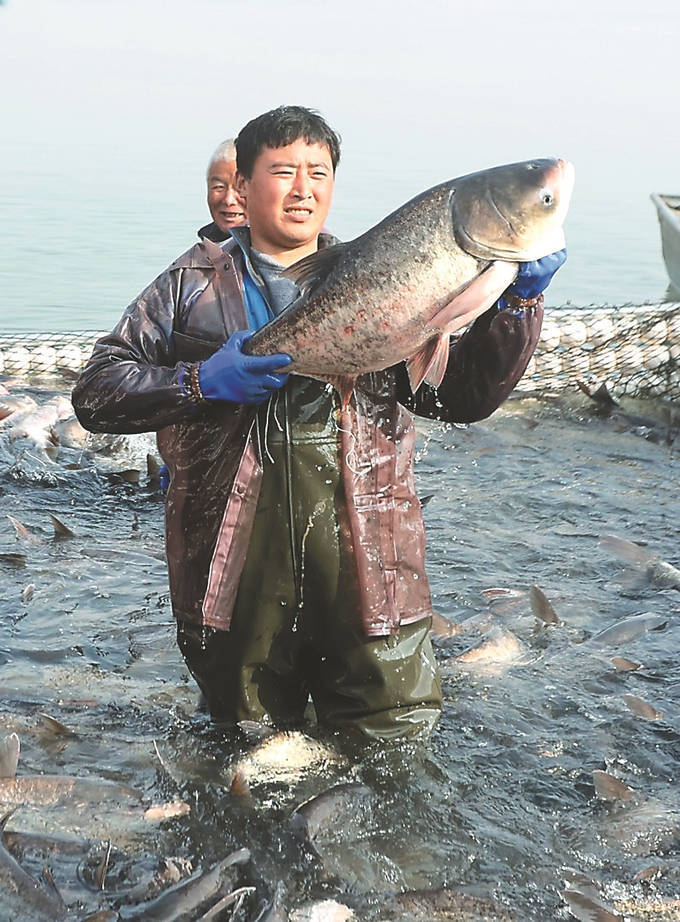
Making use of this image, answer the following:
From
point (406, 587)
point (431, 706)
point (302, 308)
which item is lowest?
point (431, 706)

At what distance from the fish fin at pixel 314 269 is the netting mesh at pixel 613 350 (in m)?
6.11

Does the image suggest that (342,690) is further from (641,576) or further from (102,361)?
(641,576)

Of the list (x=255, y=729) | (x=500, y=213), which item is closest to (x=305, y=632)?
(x=255, y=729)

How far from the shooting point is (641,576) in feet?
20.5

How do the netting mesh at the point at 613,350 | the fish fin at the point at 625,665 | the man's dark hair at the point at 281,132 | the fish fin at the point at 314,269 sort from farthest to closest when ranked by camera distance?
the netting mesh at the point at 613,350, the fish fin at the point at 625,665, the man's dark hair at the point at 281,132, the fish fin at the point at 314,269

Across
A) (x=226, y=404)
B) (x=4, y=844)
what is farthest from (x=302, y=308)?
(x=4, y=844)

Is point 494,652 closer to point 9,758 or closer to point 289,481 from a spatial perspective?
point 289,481

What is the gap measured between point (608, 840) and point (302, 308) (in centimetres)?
204

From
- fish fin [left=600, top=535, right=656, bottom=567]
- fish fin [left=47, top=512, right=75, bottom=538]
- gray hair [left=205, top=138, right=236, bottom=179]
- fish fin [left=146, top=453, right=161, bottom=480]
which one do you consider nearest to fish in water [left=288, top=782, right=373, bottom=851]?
fish fin [left=600, top=535, right=656, bottom=567]

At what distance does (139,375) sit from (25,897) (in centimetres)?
158

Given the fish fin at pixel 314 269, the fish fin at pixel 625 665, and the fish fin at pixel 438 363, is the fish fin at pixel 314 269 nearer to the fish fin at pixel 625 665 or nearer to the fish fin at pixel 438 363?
the fish fin at pixel 438 363

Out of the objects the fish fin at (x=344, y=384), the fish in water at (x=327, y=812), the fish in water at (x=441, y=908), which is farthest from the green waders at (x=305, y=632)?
the fish in water at (x=441, y=908)

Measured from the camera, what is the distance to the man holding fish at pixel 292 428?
3.41 metres

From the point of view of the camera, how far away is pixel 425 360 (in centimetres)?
332
